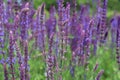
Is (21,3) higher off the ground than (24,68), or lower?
higher

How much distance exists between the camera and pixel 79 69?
4496 millimetres

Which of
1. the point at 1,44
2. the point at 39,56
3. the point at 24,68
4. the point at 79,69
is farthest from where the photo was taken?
the point at 39,56

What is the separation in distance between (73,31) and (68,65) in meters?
0.88

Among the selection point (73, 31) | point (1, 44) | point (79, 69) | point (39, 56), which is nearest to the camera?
point (1, 44)

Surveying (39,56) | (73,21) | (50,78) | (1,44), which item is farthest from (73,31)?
(50,78)

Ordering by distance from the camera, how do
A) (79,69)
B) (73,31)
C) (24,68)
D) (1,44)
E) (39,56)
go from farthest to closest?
(73,31) < (39,56) < (79,69) < (1,44) < (24,68)

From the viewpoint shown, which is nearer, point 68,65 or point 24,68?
point 24,68

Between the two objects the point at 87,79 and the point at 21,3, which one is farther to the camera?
the point at 21,3

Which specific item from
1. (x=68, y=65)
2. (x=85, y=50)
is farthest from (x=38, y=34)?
(x=85, y=50)

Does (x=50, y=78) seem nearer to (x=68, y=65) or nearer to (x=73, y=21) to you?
(x=68, y=65)

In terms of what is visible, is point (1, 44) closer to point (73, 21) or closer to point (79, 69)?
point (79, 69)

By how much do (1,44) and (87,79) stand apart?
1.10 m

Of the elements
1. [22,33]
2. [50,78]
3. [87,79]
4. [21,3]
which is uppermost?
[21,3]

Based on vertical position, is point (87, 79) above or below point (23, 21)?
below
